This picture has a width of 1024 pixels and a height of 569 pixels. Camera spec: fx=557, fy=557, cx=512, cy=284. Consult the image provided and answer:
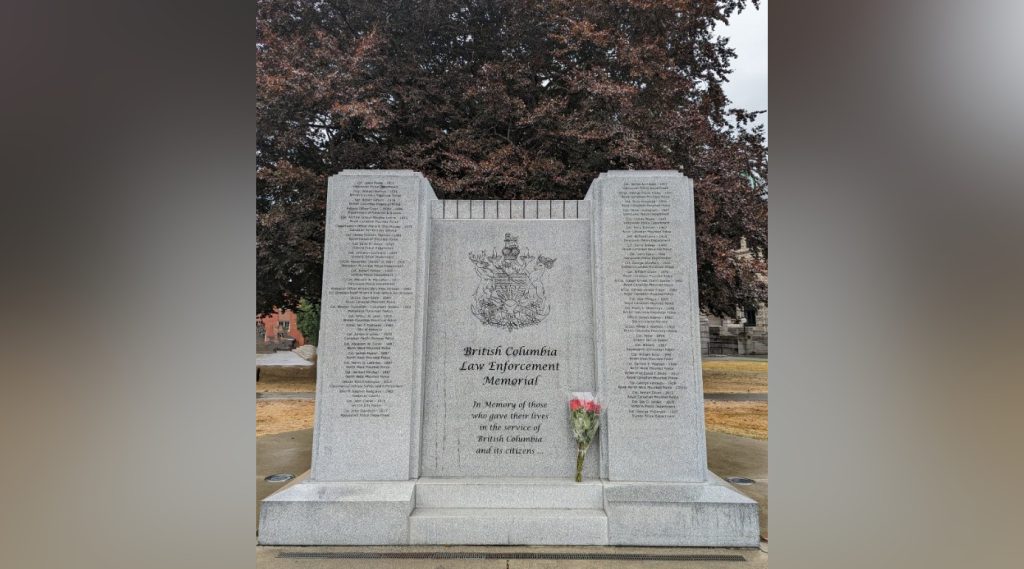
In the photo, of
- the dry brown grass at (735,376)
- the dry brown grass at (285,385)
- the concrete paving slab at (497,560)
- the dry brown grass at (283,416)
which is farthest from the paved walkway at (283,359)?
the dry brown grass at (735,376)

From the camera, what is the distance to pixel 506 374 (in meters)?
5.50

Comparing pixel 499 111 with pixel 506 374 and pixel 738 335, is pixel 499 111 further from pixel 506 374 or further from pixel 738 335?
pixel 738 335

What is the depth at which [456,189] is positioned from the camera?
35.6ft

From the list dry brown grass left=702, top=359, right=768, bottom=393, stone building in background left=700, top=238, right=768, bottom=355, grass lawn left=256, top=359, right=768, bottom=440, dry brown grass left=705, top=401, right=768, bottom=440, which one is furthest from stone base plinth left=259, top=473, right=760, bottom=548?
stone building in background left=700, top=238, right=768, bottom=355

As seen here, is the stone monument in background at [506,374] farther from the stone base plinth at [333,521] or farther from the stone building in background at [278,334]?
the stone building in background at [278,334]

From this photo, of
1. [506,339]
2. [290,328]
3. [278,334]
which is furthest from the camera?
[290,328]

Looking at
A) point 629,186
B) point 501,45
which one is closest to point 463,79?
point 501,45

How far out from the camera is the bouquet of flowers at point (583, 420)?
4965 millimetres

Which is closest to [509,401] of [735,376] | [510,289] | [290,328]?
[510,289]

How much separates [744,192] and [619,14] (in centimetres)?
466

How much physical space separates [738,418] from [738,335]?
4365 millimetres

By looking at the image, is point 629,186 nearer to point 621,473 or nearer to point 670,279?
point 670,279

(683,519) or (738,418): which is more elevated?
(683,519)

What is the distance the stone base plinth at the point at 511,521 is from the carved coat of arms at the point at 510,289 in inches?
70.4
